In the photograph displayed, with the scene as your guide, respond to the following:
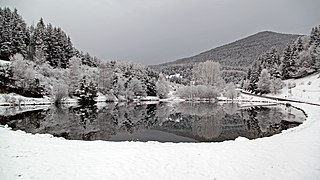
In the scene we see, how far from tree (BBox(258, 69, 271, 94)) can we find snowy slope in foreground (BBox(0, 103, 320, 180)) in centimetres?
7604

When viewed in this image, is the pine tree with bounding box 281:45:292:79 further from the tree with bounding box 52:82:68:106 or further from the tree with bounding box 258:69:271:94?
the tree with bounding box 52:82:68:106

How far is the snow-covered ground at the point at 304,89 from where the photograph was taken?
62.7m

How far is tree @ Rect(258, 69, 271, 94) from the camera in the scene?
83375 mm

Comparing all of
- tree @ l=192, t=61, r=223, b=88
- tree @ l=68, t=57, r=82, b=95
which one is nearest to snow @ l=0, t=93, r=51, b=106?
tree @ l=68, t=57, r=82, b=95

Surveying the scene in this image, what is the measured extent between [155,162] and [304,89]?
72.8m

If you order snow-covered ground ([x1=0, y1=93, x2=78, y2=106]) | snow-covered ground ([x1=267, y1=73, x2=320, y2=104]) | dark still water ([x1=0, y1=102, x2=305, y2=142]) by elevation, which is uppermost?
snow-covered ground ([x1=267, y1=73, x2=320, y2=104])

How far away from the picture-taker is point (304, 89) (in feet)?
230

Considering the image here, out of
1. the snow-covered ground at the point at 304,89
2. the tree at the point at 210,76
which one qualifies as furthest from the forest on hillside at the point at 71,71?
the tree at the point at 210,76

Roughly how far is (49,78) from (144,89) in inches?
1230

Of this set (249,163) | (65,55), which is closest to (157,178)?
(249,163)

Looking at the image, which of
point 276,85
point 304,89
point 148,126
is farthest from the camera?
point 276,85

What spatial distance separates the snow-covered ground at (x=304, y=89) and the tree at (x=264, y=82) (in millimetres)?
5258

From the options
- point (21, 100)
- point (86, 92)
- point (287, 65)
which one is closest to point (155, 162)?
point (21, 100)

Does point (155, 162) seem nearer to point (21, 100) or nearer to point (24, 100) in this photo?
point (21, 100)
